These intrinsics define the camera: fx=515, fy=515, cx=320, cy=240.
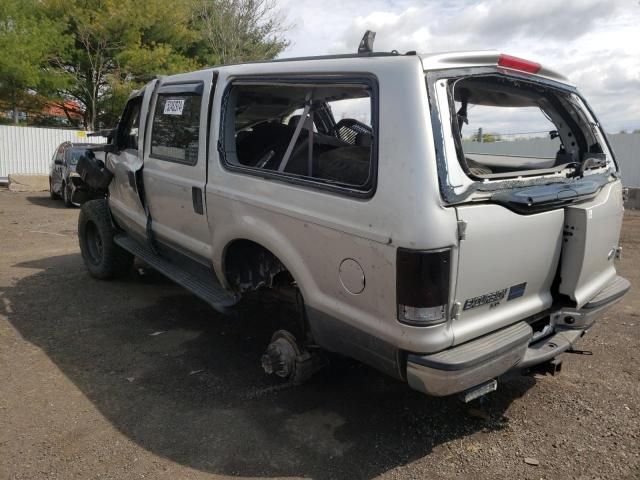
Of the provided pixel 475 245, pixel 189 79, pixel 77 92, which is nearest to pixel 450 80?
pixel 475 245

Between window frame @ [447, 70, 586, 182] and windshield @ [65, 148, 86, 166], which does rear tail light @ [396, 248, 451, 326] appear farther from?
windshield @ [65, 148, 86, 166]

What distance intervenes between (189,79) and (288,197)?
1.72 metres

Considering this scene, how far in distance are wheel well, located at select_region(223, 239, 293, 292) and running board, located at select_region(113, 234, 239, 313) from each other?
127 millimetres

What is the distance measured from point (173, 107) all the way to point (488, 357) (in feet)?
10.2

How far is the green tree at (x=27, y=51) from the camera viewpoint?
58.2ft

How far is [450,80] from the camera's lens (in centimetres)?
248

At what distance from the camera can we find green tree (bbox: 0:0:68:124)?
17.8 m

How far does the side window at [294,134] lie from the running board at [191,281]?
927 millimetres

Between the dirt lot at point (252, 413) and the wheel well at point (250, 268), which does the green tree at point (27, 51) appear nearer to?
the dirt lot at point (252, 413)

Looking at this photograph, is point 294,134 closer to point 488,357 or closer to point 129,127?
point 488,357

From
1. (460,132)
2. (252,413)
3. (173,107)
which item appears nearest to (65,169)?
(173,107)

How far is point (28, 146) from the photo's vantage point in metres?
19.0

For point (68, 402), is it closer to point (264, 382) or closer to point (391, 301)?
point (264, 382)

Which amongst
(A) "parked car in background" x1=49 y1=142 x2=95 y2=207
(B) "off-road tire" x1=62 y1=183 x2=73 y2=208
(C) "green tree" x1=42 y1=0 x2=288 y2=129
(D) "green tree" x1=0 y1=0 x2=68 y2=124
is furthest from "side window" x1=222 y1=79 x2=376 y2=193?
(D) "green tree" x1=0 y1=0 x2=68 y2=124
